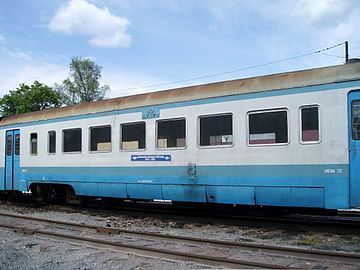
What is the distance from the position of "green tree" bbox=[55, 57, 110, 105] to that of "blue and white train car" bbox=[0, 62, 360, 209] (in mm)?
45170

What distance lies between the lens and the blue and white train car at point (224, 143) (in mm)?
8578

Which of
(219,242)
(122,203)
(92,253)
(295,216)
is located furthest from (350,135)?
(122,203)

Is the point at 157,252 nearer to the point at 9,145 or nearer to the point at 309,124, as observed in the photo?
the point at 309,124

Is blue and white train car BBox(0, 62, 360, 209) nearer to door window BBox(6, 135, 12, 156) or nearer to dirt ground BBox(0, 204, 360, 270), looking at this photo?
dirt ground BBox(0, 204, 360, 270)

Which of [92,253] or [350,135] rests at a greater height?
[350,135]

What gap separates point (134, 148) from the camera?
11.7m

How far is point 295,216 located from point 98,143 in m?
5.90

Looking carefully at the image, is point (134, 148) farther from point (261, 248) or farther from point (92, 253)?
point (261, 248)

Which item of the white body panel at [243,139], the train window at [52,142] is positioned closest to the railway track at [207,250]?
the white body panel at [243,139]

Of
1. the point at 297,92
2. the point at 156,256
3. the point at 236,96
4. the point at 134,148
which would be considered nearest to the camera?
the point at 156,256

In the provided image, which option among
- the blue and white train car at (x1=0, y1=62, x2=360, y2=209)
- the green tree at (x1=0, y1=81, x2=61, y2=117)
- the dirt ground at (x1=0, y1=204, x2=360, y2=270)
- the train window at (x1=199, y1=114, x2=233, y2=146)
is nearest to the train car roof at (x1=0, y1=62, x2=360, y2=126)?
the blue and white train car at (x1=0, y1=62, x2=360, y2=209)

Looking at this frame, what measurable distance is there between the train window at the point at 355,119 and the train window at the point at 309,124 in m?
0.69

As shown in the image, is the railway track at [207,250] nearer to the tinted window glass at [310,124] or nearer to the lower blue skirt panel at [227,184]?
the lower blue skirt panel at [227,184]

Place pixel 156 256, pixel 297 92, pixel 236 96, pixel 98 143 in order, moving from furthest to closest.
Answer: pixel 98 143 < pixel 236 96 < pixel 297 92 < pixel 156 256
